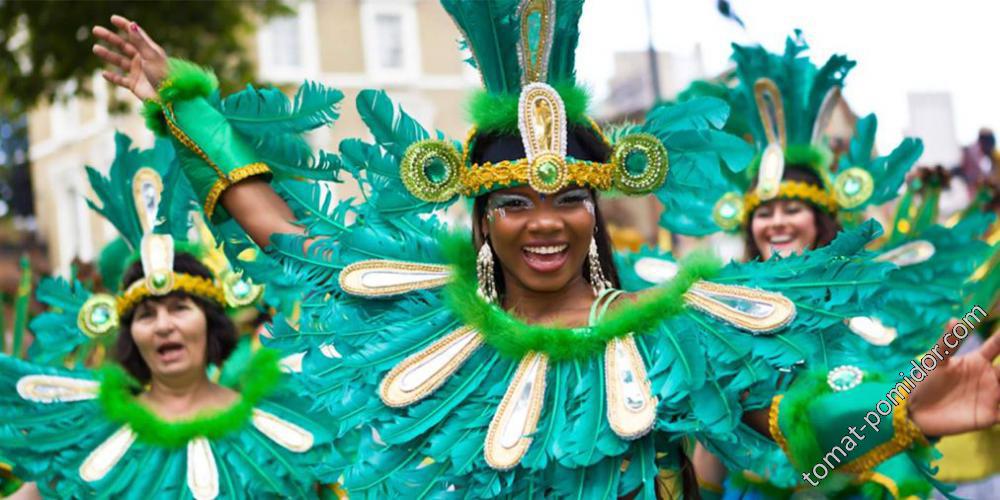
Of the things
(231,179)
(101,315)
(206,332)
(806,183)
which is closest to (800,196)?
(806,183)

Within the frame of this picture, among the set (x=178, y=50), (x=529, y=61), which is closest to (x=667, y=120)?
(x=529, y=61)

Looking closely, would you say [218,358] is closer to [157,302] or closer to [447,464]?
[157,302]

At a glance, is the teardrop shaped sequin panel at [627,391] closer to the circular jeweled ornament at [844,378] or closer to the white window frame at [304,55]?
the circular jeweled ornament at [844,378]

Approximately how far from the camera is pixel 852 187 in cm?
547

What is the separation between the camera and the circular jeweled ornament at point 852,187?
5.45m

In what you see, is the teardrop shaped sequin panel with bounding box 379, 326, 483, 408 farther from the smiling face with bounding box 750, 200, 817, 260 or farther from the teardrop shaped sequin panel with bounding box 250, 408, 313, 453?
the smiling face with bounding box 750, 200, 817, 260

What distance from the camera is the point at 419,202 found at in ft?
11.1

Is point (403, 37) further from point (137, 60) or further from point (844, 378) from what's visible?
point (844, 378)

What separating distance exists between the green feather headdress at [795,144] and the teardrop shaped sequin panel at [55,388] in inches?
91.0

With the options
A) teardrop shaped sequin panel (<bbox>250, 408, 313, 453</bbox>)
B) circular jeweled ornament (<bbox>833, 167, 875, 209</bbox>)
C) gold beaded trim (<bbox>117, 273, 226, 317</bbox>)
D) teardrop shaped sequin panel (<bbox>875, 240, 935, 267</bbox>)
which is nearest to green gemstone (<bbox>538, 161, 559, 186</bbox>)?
teardrop shaped sequin panel (<bbox>250, 408, 313, 453</bbox>)

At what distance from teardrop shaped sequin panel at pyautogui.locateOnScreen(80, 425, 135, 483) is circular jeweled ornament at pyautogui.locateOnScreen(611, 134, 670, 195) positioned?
2.16m

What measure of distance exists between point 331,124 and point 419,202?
0.46m

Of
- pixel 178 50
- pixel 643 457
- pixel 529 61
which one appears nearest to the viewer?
pixel 643 457

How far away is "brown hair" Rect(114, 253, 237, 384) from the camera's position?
15.9 ft
